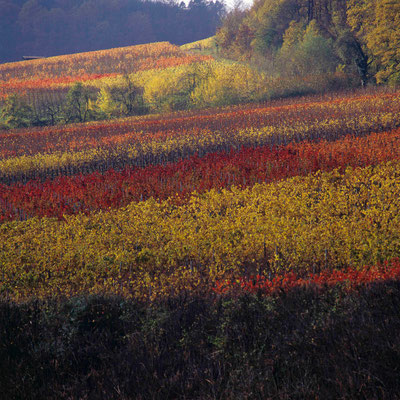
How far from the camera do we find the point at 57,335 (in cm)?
610

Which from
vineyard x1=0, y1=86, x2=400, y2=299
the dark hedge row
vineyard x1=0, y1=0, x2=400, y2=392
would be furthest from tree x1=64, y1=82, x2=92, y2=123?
the dark hedge row

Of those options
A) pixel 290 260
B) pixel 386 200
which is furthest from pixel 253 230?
pixel 386 200

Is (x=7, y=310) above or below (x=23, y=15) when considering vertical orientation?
below

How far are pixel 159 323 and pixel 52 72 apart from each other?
73171mm

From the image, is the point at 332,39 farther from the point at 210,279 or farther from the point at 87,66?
the point at 210,279

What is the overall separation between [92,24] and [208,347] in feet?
398

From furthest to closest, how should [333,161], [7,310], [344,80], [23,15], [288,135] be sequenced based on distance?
[23,15]
[344,80]
[288,135]
[333,161]
[7,310]

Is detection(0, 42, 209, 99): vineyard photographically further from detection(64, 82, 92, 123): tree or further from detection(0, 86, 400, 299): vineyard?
detection(0, 86, 400, 299): vineyard

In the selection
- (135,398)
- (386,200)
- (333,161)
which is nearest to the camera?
(135,398)

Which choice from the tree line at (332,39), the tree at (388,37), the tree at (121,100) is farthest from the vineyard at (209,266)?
the tree at (121,100)

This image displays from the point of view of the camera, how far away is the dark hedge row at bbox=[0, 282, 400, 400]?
4.72 m

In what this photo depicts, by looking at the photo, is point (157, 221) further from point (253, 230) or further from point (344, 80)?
point (344, 80)

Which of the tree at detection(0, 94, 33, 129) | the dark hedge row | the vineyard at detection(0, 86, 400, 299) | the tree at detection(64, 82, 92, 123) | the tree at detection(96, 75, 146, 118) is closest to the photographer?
the dark hedge row

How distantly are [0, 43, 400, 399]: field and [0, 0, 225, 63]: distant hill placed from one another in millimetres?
100958
